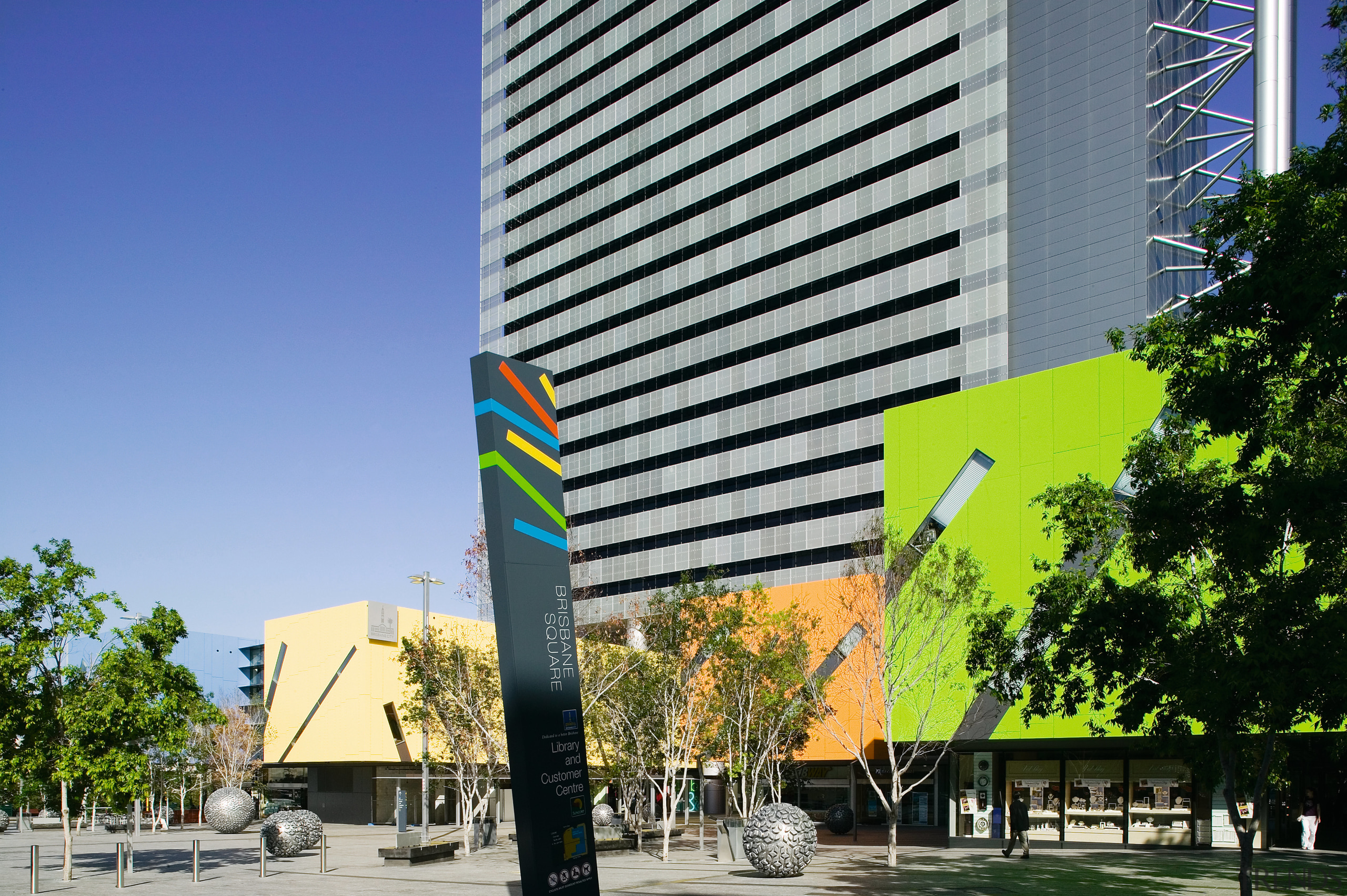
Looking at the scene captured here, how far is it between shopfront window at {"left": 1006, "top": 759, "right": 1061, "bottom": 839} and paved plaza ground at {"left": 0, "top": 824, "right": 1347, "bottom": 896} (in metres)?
1.88

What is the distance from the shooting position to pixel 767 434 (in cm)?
8131

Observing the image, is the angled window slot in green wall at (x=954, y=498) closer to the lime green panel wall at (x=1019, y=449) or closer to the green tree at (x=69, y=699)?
the lime green panel wall at (x=1019, y=449)

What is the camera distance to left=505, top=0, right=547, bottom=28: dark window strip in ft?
351

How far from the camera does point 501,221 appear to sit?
4230 inches

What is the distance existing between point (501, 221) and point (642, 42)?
73.7 feet

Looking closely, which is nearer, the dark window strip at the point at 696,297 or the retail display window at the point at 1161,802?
the retail display window at the point at 1161,802

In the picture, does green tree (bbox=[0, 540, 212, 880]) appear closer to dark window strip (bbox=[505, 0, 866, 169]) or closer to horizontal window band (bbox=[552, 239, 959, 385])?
horizontal window band (bbox=[552, 239, 959, 385])

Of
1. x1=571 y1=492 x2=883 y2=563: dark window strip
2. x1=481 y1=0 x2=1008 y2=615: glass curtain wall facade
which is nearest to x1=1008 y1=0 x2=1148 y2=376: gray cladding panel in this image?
x1=481 y1=0 x2=1008 y2=615: glass curtain wall facade

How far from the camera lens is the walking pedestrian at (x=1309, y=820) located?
1283 inches

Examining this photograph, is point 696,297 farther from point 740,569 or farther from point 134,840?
point 134,840

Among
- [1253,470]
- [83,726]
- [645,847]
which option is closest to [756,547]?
[645,847]

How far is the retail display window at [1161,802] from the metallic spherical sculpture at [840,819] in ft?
41.2

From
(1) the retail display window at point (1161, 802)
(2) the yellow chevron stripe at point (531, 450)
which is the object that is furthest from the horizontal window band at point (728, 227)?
(2) the yellow chevron stripe at point (531, 450)

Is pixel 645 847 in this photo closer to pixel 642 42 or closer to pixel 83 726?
pixel 83 726
